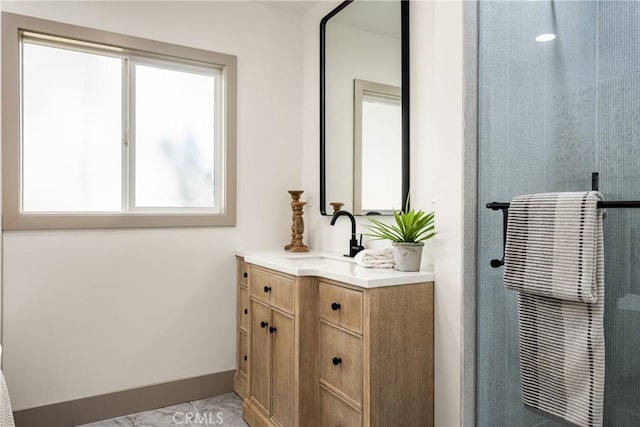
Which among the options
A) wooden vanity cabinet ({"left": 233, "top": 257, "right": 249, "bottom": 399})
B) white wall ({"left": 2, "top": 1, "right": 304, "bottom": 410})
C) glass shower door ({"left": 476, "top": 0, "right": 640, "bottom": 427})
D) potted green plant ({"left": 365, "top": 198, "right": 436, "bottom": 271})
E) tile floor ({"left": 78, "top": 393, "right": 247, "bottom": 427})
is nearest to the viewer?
glass shower door ({"left": 476, "top": 0, "right": 640, "bottom": 427})

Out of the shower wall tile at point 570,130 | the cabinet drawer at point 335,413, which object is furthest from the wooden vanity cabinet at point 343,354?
the shower wall tile at point 570,130

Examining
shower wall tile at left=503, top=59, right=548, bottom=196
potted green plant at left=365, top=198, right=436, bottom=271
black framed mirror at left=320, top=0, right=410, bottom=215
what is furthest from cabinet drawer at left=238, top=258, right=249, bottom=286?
shower wall tile at left=503, top=59, right=548, bottom=196

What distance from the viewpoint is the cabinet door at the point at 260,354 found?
222 centimetres

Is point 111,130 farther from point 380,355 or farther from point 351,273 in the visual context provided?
point 380,355

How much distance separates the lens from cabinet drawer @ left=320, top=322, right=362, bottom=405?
1.70 metres

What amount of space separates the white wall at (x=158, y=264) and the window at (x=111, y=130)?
0.31 ft

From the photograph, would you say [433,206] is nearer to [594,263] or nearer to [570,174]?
[570,174]

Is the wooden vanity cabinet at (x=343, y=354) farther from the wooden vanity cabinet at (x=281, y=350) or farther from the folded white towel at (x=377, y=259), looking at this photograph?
the folded white towel at (x=377, y=259)

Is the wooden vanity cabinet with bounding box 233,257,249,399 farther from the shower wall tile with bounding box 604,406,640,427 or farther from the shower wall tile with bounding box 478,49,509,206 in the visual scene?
the shower wall tile with bounding box 604,406,640,427

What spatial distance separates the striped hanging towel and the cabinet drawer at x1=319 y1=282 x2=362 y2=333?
1.89ft

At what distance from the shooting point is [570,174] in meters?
1.63

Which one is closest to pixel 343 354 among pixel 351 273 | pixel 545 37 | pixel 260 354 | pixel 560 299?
pixel 351 273

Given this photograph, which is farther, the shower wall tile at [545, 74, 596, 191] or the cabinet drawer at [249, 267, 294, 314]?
the cabinet drawer at [249, 267, 294, 314]

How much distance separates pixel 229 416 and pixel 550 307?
194cm
